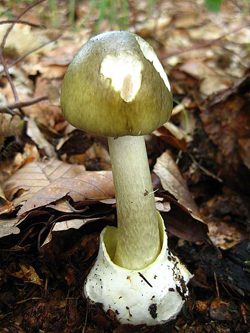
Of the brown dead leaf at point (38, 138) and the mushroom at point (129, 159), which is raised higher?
the mushroom at point (129, 159)

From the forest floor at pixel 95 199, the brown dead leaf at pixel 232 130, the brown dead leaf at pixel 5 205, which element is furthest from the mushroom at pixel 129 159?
the brown dead leaf at pixel 232 130

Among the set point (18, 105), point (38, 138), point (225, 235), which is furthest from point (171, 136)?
point (18, 105)

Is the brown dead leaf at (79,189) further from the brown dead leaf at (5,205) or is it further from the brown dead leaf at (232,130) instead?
the brown dead leaf at (232,130)

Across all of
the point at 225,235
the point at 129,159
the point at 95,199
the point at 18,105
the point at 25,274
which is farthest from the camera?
the point at 18,105

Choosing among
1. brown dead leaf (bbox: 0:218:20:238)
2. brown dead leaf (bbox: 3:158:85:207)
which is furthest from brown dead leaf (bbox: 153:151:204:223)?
brown dead leaf (bbox: 0:218:20:238)

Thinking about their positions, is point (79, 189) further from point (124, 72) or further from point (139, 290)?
point (124, 72)

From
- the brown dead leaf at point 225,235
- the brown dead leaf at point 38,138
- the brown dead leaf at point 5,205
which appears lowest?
the brown dead leaf at point 225,235

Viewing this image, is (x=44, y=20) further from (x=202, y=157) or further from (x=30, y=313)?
(x=30, y=313)

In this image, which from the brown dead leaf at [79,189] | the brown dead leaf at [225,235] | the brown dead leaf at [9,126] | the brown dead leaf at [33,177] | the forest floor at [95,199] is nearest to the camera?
the forest floor at [95,199]

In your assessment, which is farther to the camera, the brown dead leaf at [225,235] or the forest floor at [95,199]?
the brown dead leaf at [225,235]
